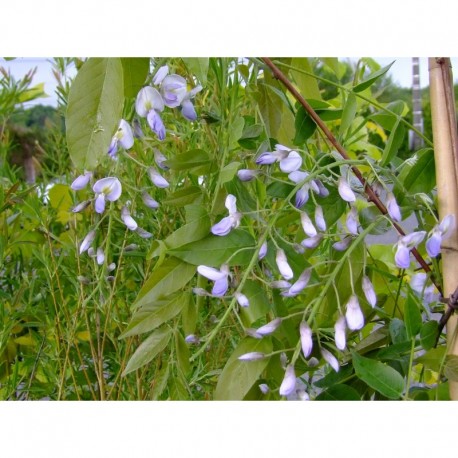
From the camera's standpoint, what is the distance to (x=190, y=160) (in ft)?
1.62

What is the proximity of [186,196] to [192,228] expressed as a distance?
0.08 metres

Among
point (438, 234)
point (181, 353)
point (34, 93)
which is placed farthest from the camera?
point (34, 93)

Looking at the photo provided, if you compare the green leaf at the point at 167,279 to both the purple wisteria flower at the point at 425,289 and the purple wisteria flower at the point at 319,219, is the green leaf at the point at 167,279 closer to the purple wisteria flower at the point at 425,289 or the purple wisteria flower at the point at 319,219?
the purple wisteria flower at the point at 319,219

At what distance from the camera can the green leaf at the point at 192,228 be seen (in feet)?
1.48

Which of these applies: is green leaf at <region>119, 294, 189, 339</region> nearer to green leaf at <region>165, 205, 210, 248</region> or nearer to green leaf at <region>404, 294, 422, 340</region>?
green leaf at <region>165, 205, 210, 248</region>

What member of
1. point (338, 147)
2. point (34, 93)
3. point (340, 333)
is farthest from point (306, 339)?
point (34, 93)

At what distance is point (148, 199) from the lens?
507 millimetres

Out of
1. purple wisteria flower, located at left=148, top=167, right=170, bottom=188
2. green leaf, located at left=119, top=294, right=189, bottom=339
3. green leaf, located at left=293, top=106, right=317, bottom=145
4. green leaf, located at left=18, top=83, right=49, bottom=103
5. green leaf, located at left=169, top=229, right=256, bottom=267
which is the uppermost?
green leaf, located at left=293, top=106, right=317, bottom=145

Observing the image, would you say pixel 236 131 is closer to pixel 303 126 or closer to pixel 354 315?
pixel 303 126

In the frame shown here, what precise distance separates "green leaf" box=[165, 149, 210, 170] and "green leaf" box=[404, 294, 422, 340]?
0.17m

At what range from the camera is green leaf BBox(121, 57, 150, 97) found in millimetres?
444

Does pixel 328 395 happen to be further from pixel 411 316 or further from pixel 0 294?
pixel 0 294

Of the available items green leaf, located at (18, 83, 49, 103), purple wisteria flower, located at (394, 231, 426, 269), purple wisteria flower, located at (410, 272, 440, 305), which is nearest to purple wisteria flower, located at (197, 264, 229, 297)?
purple wisteria flower, located at (394, 231, 426, 269)
